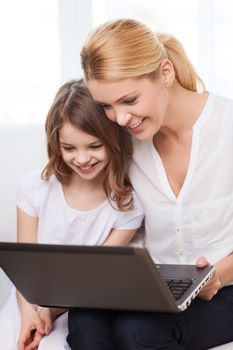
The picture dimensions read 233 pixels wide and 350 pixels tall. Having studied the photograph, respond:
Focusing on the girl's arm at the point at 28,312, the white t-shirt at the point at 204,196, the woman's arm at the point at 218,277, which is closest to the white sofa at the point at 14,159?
the girl's arm at the point at 28,312

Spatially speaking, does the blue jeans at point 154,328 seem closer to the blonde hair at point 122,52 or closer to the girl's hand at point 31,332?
the girl's hand at point 31,332

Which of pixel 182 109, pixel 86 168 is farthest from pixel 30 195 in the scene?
pixel 182 109

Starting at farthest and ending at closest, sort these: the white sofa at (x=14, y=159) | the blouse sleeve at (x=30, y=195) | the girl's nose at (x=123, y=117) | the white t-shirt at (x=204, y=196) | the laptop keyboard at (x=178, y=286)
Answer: the white sofa at (x=14, y=159) < the blouse sleeve at (x=30, y=195) < the white t-shirt at (x=204, y=196) < the girl's nose at (x=123, y=117) < the laptop keyboard at (x=178, y=286)

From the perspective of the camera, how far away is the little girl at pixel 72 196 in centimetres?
138

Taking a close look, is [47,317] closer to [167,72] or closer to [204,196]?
[204,196]

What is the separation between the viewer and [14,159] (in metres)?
1.83

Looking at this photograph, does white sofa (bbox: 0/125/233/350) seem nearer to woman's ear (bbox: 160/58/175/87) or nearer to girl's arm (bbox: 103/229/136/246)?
girl's arm (bbox: 103/229/136/246)

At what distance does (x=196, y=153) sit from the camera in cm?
138

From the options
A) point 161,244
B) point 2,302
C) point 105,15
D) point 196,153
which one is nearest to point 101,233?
point 161,244

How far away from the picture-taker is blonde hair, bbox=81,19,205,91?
1.24 m

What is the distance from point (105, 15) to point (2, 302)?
2.90ft

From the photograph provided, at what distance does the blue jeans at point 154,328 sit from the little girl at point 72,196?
0.29 ft

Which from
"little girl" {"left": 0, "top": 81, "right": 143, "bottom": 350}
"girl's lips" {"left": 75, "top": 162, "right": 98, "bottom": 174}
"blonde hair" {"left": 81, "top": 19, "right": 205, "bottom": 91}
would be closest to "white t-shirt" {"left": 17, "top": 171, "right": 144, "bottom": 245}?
"little girl" {"left": 0, "top": 81, "right": 143, "bottom": 350}

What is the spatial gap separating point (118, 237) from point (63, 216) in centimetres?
14
